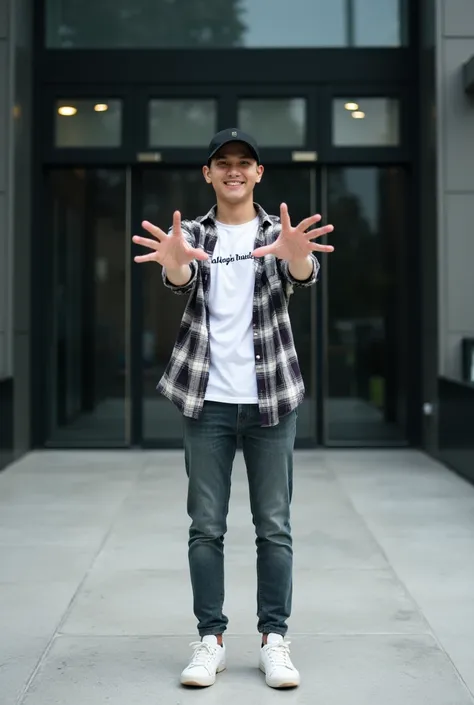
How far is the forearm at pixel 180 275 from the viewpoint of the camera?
366cm

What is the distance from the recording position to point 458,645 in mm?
4215

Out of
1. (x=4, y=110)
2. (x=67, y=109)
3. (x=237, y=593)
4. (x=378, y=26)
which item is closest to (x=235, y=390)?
(x=237, y=593)

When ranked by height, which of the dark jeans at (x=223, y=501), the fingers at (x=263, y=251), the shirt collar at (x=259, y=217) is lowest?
the dark jeans at (x=223, y=501)

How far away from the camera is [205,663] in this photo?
12.3 ft

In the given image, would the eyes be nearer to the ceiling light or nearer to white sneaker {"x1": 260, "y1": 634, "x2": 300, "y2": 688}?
white sneaker {"x1": 260, "y1": 634, "x2": 300, "y2": 688}

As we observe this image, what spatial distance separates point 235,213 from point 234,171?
16cm

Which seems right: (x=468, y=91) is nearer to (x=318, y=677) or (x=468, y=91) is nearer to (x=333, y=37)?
(x=333, y=37)

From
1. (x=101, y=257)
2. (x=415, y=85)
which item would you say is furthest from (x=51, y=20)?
(x=415, y=85)

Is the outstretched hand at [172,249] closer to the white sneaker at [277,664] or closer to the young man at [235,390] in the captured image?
the young man at [235,390]

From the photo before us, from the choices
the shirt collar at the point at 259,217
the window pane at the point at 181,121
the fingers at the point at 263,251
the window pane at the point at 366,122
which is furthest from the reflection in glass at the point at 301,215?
the fingers at the point at 263,251

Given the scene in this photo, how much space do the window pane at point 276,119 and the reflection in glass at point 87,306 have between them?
1413 mm

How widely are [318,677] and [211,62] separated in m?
7.87

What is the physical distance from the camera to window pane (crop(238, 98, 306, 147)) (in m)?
10.5

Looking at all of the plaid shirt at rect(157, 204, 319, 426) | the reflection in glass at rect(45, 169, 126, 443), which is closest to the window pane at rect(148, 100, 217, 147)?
the reflection in glass at rect(45, 169, 126, 443)
